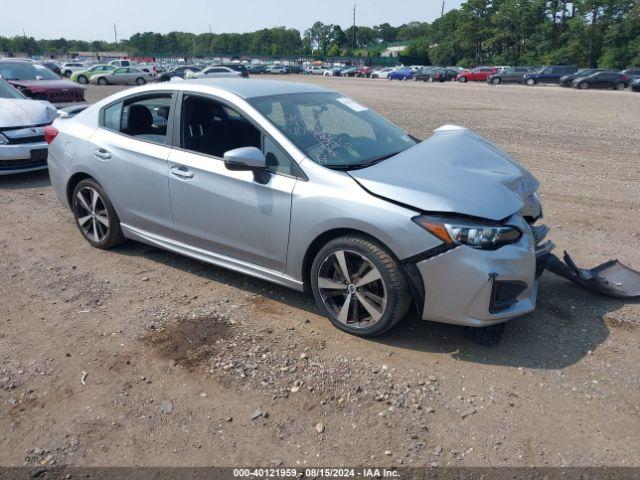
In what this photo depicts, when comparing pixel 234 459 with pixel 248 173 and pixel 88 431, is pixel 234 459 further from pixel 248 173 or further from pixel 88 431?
pixel 248 173

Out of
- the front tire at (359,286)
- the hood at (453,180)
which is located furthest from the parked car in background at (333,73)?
the front tire at (359,286)

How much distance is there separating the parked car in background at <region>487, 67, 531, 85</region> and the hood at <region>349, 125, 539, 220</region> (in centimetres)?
4881

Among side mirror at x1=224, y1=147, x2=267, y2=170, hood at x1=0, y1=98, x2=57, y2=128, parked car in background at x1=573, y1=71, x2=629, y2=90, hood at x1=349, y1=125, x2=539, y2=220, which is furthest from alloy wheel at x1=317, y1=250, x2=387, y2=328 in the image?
parked car in background at x1=573, y1=71, x2=629, y2=90

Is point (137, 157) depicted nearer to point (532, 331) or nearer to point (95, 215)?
point (95, 215)

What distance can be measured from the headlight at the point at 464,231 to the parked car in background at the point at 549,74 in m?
47.2

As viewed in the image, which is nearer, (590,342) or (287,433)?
(287,433)

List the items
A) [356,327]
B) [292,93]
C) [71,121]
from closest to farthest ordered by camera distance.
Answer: [356,327], [292,93], [71,121]

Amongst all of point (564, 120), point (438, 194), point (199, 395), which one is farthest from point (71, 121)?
point (564, 120)

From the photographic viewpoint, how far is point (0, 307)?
4473 mm

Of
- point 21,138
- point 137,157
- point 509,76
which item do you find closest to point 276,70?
point 509,76

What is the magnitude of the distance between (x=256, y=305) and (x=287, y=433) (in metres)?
1.56

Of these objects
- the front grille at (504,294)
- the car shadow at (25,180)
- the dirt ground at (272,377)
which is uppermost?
the front grille at (504,294)

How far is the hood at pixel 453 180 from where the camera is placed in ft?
11.8

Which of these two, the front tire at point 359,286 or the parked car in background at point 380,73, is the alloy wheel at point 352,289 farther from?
the parked car in background at point 380,73
